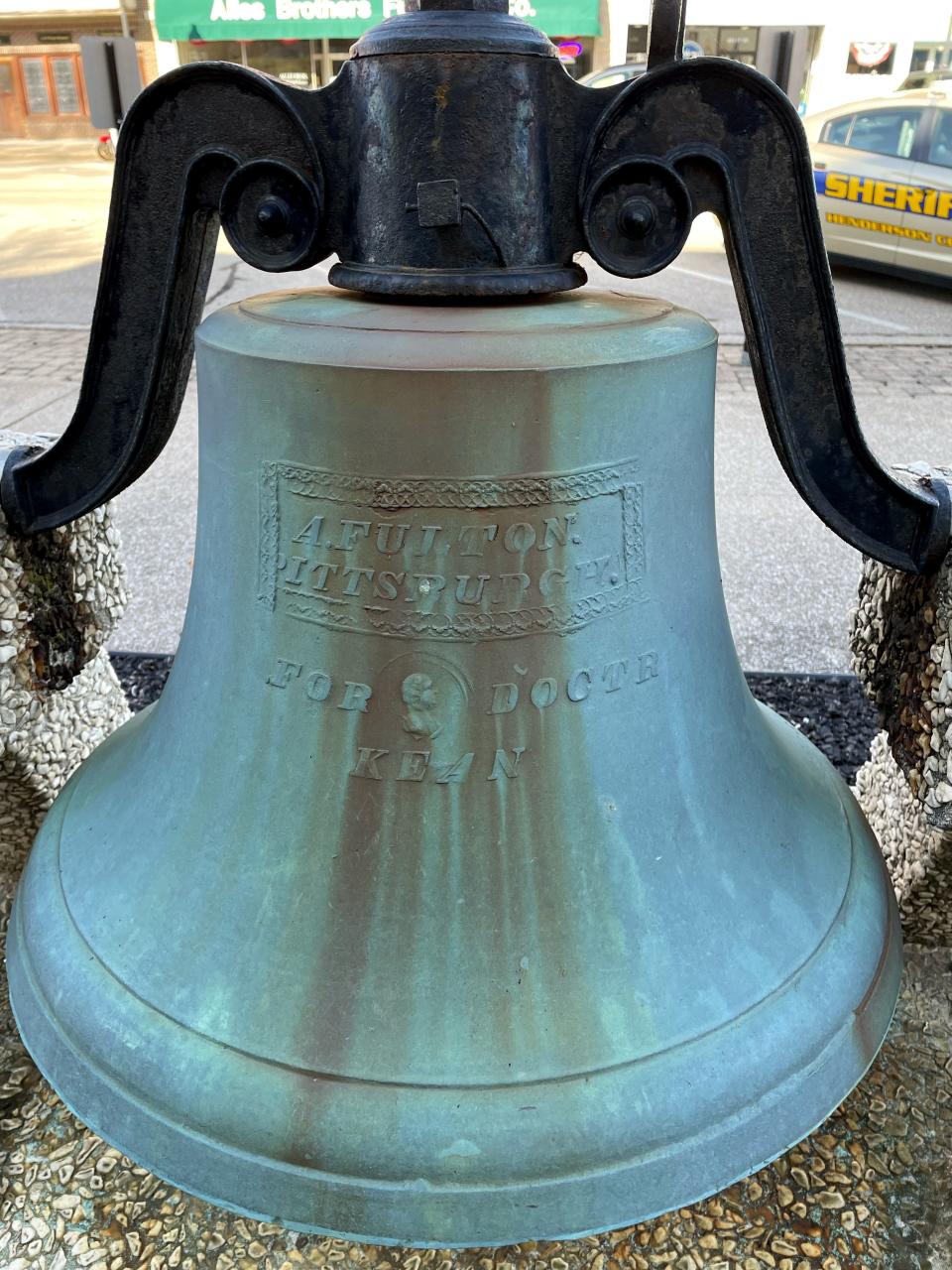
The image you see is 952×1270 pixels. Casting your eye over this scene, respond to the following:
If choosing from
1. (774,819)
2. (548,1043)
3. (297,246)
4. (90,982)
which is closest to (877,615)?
(774,819)

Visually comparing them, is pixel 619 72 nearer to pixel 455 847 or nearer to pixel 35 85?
pixel 455 847

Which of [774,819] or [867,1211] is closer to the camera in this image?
[774,819]

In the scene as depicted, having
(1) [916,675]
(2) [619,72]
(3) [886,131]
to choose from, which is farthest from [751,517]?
(3) [886,131]

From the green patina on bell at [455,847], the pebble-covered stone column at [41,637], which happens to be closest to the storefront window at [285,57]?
the pebble-covered stone column at [41,637]

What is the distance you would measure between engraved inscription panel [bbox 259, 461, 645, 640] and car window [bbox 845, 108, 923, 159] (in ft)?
28.6

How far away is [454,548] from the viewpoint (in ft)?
3.20

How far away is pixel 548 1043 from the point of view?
98 centimetres

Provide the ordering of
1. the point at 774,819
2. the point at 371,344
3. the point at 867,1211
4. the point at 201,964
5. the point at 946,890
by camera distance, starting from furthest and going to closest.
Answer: the point at 946,890, the point at 867,1211, the point at 774,819, the point at 201,964, the point at 371,344

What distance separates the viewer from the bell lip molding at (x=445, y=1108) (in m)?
0.95

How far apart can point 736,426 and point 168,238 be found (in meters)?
3.86

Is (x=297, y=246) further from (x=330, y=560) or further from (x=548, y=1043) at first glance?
(x=548, y=1043)

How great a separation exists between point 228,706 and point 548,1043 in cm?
47

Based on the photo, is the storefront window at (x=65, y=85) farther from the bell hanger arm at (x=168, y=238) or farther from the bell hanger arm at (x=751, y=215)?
the bell hanger arm at (x=751, y=215)

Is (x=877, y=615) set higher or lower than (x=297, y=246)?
lower
